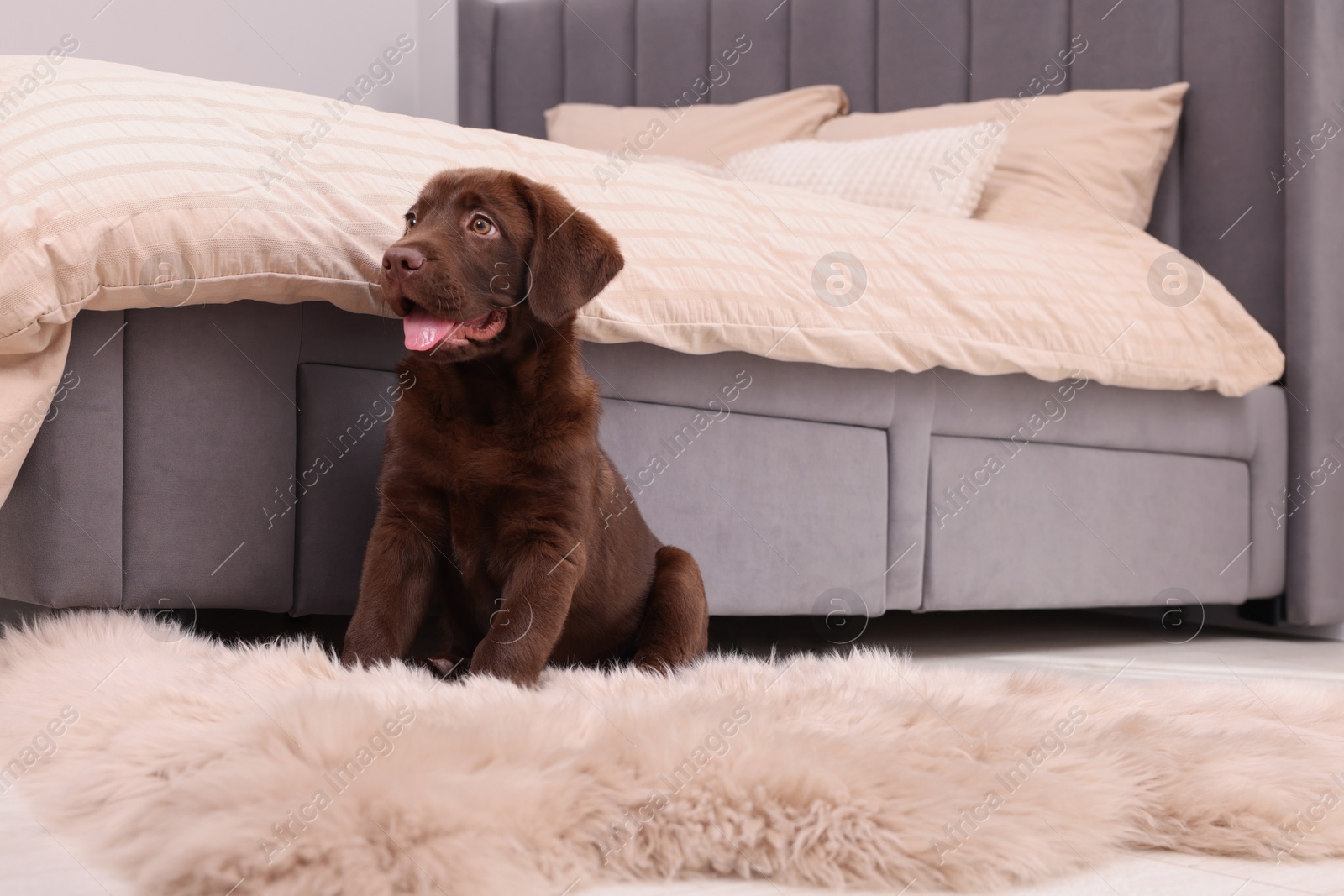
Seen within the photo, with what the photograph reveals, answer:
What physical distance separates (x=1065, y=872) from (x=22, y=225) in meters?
1.16

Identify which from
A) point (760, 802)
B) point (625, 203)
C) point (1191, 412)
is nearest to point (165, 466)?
point (625, 203)

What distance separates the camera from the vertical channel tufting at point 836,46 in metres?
3.64

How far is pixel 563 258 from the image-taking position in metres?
1.35

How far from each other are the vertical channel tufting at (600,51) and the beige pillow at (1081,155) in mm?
1468

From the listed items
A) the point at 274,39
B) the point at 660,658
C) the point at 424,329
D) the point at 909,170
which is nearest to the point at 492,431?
the point at 424,329

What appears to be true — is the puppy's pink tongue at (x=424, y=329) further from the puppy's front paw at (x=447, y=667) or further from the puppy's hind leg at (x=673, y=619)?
the puppy's hind leg at (x=673, y=619)

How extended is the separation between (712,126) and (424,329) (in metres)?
2.41

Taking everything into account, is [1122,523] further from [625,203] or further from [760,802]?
[760,802]

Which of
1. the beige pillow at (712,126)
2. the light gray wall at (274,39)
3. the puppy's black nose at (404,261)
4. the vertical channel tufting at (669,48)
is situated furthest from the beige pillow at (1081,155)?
the light gray wall at (274,39)

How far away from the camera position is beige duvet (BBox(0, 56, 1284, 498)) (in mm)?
1237

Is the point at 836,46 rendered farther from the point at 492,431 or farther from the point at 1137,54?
the point at 492,431

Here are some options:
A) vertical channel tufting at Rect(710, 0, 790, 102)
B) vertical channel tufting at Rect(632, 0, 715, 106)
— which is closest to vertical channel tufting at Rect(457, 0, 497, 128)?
vertical channel tufting at Rect(632, 0, 715, 106)

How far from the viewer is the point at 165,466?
1.38 m

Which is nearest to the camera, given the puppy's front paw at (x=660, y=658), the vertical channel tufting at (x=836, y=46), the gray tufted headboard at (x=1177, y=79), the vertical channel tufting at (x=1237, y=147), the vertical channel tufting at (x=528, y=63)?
the puppy's front paw at (x=660, y=658)
